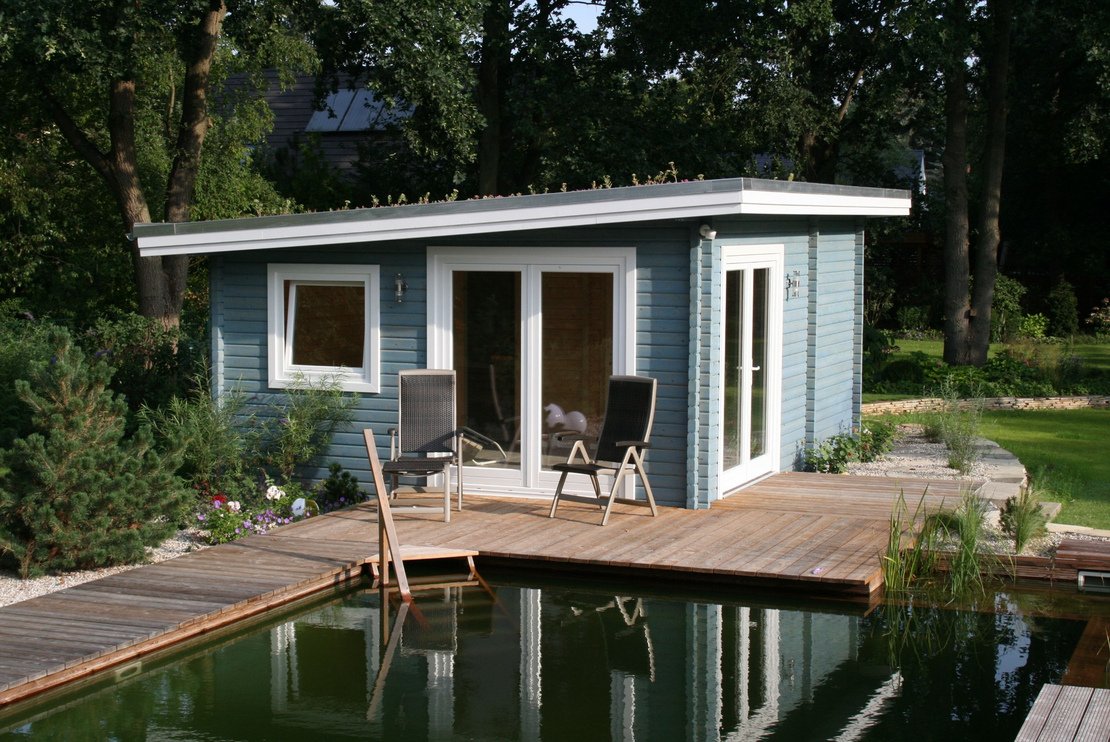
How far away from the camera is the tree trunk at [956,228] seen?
18547mm

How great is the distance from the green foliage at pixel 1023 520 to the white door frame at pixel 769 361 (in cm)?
202

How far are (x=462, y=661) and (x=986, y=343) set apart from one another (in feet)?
48.6

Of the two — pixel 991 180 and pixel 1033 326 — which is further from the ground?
pixel 991 180

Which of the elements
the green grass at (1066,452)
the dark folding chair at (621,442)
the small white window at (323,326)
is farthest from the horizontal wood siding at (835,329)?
the small white window at (323,326)

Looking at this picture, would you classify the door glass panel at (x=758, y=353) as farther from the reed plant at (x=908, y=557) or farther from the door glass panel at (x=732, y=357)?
the reed plant at (x=908, y=557)

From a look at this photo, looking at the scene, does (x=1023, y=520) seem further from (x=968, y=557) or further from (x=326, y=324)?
(x=326, y=324)

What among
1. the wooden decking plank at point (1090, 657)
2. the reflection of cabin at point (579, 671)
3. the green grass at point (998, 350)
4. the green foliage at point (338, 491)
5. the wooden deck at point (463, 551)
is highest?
the green grass at point (998, 350)

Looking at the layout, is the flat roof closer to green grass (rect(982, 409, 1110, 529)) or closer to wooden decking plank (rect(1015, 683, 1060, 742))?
green grass (rect(982, 409, 1110, 529))

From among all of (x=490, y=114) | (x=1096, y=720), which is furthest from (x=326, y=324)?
(x=490, y=114)

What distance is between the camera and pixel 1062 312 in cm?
2300

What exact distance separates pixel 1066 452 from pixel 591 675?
7892 millimetres

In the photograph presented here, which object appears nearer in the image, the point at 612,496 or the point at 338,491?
the point at 612,496

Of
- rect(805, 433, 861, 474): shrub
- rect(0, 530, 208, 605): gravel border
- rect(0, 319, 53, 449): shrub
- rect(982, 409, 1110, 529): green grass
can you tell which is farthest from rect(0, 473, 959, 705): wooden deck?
rect(0, 319, 53, 449): shrub

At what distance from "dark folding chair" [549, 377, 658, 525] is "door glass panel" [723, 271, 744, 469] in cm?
75
